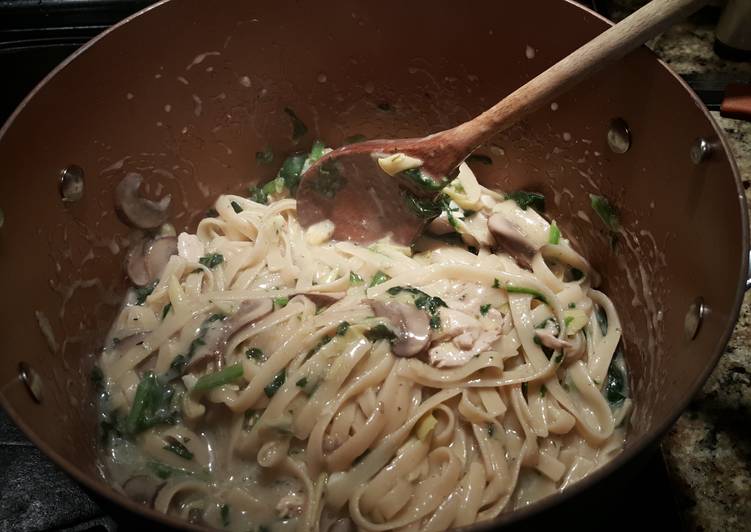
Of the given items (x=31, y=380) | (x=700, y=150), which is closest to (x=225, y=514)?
(x=31, y=380)

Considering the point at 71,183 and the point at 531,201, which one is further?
the point at 531,201

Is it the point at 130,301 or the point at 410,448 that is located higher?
the point at 410,448

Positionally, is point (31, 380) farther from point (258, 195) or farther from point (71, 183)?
point (258, 195)

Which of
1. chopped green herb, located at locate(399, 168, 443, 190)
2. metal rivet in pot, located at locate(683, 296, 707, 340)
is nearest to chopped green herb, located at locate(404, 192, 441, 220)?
chopped green herb, located at locate(399, 168, 443, 190)

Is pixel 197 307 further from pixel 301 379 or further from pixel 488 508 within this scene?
pixel 488 508

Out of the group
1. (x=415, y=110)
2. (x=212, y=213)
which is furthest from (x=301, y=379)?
(x=415, y=110)

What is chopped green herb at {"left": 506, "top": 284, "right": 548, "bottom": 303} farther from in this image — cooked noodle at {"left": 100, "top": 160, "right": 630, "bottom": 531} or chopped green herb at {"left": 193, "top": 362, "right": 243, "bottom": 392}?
chopped green herb at {"left": 193, "top": 362, "right": 243, "bottom": 392}
